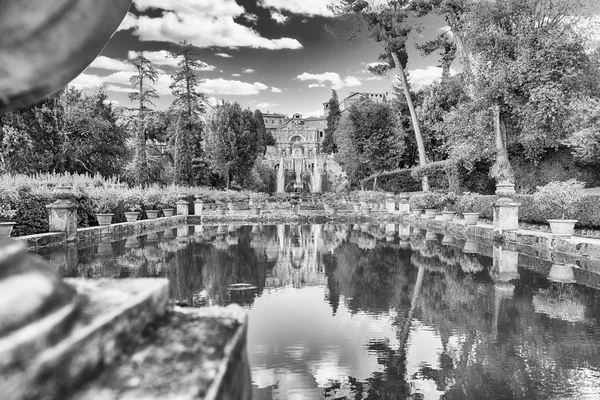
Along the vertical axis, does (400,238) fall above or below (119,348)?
below

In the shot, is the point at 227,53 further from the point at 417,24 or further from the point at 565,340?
the point at 565,340

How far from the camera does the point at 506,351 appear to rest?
364 cm

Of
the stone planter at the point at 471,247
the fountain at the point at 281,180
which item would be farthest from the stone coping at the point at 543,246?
the fountain at the point at 281,180

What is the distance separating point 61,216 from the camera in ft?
34.2

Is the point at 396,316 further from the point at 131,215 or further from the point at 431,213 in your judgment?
the point at 431,213

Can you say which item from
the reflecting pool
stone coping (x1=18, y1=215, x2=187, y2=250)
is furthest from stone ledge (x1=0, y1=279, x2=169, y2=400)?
stone coping (x1=18, y1=215, x2=187, y2=250)

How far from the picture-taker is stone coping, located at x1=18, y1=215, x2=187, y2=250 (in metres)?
9.15

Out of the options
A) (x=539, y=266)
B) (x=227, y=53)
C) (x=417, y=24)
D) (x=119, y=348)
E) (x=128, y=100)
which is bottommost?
(x=539, y=266)

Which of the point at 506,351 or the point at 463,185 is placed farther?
the point at 463,185

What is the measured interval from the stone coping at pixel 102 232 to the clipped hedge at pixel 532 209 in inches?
452

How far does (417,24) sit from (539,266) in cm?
2269

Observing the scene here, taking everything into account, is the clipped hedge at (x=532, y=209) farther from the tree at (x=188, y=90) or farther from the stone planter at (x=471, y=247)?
the tree at (x=188, y=90)

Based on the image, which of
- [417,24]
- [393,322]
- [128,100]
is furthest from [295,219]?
[128,100]

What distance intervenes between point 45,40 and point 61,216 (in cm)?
1068
